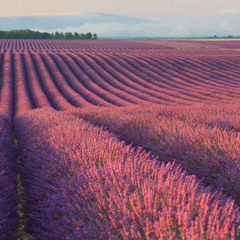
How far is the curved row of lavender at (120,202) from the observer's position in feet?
5.55

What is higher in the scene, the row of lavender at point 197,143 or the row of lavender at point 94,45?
the row of lavender at point 94,45

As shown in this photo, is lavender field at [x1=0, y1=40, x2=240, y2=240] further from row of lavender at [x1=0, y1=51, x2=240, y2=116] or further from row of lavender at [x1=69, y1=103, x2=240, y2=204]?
row of lavender at [x1=0, y1=51, x2=240, y2=116]

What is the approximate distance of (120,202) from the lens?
2.03m

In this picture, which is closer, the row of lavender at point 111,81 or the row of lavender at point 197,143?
the row of lavender at point 197,143

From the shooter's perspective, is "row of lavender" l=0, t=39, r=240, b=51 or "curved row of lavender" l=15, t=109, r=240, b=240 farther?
"row of lavender" l=0, t=39, r=240, b=51

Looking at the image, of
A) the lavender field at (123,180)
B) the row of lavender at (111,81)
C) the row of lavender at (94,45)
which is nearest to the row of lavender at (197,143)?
the lavender field at (123,180)

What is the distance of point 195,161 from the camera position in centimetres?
→ 356

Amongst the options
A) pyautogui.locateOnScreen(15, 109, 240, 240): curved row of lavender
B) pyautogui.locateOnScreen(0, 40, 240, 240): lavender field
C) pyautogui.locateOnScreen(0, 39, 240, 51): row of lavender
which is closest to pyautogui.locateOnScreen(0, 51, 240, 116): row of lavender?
pyautogui.locateOnScreen(0, 40, 240, 240): lavender field

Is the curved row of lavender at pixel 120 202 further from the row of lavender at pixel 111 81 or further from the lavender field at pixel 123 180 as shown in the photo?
the row of lavender at pixel 111 81

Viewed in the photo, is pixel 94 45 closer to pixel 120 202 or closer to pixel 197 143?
pixel 197 143

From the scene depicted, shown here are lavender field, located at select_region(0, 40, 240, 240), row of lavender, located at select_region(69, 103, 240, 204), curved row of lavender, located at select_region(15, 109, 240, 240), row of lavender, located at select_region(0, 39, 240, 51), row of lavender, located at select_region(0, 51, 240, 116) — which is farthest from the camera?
row of lavender, located at select_region(0, 39, 240, 51)

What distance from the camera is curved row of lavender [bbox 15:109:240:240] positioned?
169 centimetres

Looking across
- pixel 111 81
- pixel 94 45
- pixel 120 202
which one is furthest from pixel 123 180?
pixel 94 45

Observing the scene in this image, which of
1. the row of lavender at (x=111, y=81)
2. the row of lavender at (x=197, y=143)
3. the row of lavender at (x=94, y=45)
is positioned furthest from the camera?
the row of lavender at (x=94, y=45)
